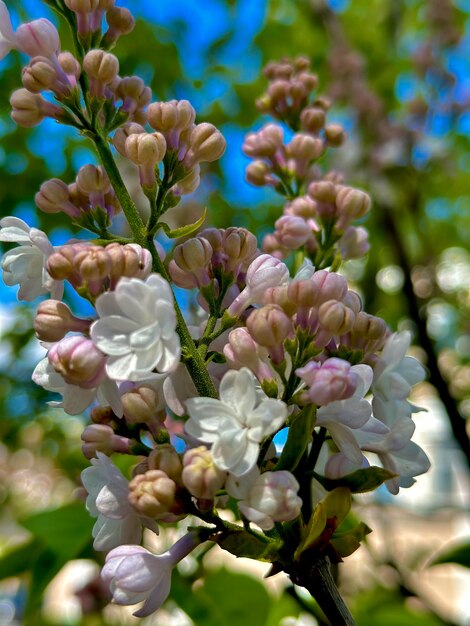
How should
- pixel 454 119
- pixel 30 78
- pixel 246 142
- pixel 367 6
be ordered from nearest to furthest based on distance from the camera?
pixel 30 78 < pixel 246 142 < pixel 454 119 < pixel 367 6

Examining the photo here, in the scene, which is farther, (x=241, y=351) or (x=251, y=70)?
(x=251, y=70)

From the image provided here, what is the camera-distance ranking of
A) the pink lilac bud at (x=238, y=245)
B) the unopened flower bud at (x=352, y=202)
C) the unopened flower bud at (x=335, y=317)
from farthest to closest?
the unopened flower bud at (x=352, y=202) → the pink lilac bud at (x=238, y=245) → the unopened flower bud at (x=335, y=317)

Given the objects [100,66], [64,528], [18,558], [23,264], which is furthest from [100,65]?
[18,558]

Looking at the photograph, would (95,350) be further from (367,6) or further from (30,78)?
(367,6)

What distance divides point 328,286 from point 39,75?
1.62 ft

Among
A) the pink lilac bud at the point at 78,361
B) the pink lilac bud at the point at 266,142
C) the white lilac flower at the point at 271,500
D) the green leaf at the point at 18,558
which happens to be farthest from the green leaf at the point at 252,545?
the green leaf at the point at 18,558

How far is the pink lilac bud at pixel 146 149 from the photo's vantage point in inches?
36.4

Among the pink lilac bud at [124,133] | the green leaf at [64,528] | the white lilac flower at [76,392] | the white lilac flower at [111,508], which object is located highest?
the pink lilac bud at [124,133]

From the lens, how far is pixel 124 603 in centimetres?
84

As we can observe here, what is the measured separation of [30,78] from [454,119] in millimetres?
3712

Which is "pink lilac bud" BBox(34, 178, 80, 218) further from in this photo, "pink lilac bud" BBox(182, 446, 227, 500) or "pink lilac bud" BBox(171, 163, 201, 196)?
"pink lilac bud" BBox(182, 446, 227, 500)

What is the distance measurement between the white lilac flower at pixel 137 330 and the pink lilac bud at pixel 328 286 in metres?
0.19

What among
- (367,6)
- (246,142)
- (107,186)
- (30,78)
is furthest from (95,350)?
(367,6)

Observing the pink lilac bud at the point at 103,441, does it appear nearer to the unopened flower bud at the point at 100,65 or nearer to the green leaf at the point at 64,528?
the unopened flower bud at the point at 100,65
